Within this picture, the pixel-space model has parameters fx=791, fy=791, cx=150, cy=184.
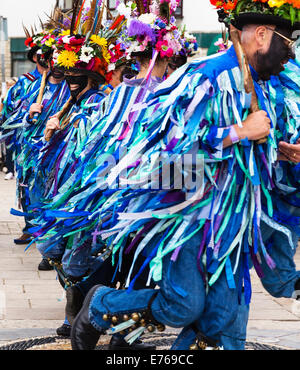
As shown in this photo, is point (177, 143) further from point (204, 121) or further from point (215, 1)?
point (215, 1)

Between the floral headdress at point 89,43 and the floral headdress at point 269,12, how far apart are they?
188cm

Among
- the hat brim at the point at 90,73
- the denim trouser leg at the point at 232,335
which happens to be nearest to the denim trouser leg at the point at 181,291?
the denim trouser leg at the point at 232,335

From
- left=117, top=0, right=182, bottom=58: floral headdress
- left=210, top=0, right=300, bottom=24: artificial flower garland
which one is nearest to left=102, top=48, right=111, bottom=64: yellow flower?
left=117, top=0, right=182, bottom=58: floral headdress

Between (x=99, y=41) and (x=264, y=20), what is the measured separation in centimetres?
215

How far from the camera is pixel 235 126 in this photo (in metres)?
3.12

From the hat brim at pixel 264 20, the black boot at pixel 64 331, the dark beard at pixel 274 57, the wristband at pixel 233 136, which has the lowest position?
the black boot at pixel 64 331

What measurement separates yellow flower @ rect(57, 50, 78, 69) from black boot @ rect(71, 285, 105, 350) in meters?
1.78

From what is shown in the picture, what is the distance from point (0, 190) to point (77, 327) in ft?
29.5

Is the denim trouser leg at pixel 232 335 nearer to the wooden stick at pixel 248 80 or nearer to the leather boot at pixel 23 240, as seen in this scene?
the wooden stick at pixel 248 80

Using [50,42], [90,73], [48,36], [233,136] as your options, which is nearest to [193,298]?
[233,136]

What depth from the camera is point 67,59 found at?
16.3ft

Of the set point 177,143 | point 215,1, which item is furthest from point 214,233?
point 215,1

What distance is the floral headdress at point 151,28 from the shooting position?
4.26 m

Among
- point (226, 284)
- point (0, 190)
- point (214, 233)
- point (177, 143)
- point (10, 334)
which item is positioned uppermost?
point (177, 143)
